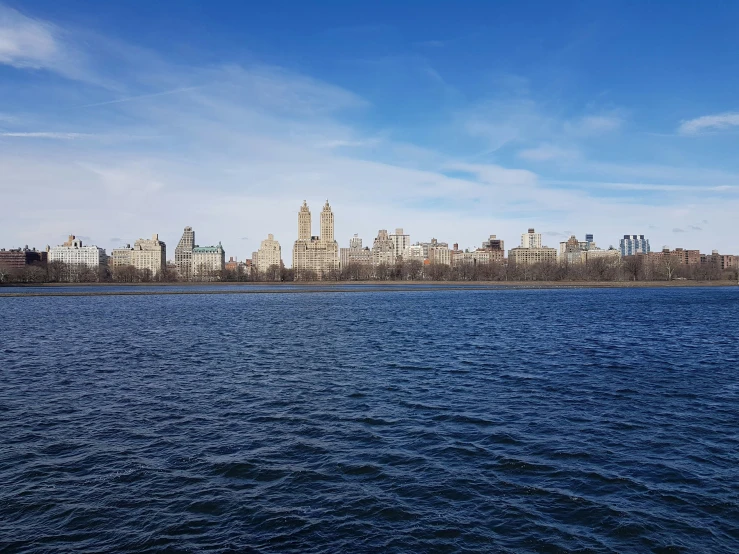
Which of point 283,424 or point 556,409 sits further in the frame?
point 556,409

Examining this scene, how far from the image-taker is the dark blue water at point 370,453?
11797 mm

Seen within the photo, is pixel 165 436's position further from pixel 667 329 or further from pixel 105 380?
pixel 667 329

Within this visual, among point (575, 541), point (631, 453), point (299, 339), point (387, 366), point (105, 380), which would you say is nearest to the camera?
point (575, 541)

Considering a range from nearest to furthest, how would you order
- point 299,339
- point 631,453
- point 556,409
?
point 631,453 → point 556,409 → point 299,339

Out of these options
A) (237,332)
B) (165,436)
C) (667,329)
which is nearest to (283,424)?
(165,436)

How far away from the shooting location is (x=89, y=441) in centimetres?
1741

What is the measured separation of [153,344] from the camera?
41.1 meters

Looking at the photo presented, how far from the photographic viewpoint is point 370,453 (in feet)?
53.8

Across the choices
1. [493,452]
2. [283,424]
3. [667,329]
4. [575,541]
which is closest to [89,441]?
[283,424]

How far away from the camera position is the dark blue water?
11797mm

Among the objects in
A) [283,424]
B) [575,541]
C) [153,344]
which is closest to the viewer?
[575,541]

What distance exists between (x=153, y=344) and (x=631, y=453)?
112 feet

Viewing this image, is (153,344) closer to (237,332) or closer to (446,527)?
(237,332)

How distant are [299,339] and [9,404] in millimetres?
23470
